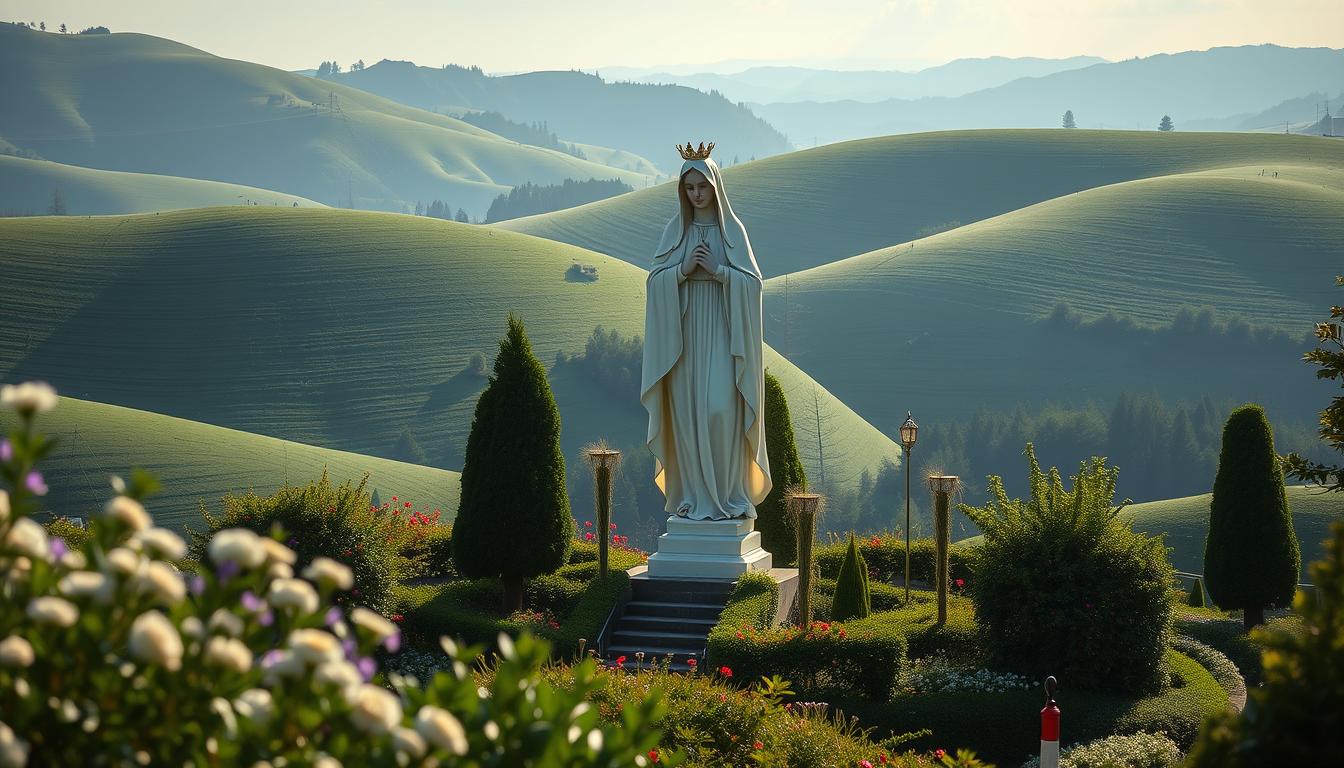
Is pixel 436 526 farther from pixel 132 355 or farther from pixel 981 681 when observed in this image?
pixel 132 355

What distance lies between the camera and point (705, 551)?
16.1 meters

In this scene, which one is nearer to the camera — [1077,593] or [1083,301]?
[1077,593]

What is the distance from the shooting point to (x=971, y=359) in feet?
299

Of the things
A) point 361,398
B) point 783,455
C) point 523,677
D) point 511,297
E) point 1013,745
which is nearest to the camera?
point 523,677

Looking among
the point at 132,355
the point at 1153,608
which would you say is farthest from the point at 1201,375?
the point at 1153,608

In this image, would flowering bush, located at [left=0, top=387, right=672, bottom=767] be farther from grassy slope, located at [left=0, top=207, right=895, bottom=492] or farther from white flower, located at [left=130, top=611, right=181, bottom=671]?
grassy slope, located at [left=0, top=207, right=895, bottom=492]

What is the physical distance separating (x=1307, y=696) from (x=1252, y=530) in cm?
1580

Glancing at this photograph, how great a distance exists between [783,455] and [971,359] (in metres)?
74.5

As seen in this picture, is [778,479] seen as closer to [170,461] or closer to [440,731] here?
[440,731]

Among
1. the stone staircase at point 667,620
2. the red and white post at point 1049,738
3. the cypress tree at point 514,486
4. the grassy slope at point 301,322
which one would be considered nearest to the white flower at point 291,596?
the red and white post at point 1049,738

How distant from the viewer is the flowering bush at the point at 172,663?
328 cm

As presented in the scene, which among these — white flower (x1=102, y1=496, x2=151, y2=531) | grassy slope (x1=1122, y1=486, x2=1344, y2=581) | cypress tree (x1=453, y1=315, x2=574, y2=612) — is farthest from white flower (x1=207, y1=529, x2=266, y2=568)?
grassy slope (x1=1122, y1=486, x2=1344, y2=581)

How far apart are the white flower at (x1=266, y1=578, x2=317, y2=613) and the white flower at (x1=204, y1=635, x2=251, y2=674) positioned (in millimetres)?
171

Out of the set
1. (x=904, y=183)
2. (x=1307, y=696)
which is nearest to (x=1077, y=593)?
(x=1307, y=696)
